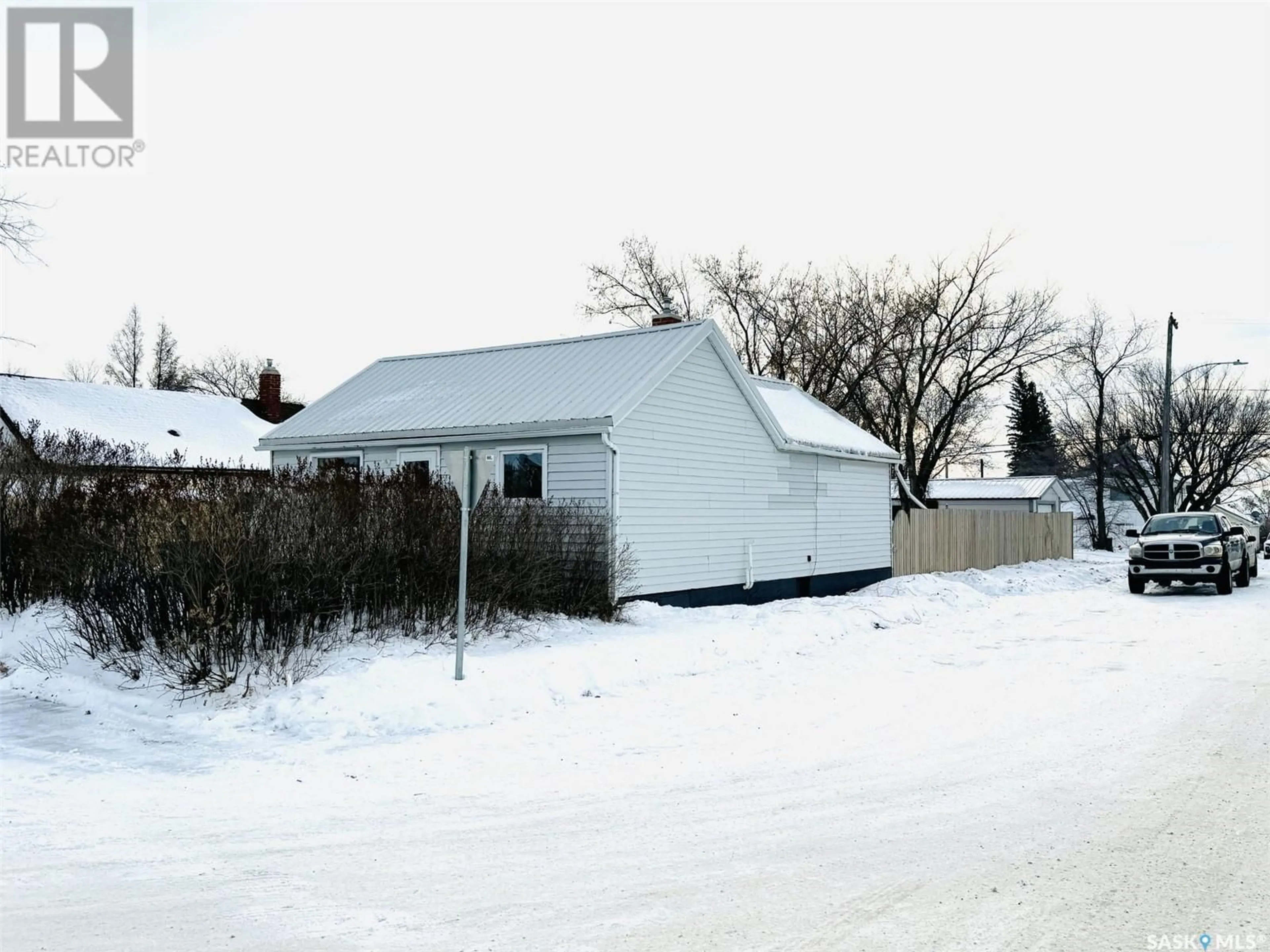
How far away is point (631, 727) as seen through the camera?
29.7 ft

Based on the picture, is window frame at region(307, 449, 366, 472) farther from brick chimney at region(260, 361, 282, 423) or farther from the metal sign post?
brick chimney at region(260, 361, 282, 423)

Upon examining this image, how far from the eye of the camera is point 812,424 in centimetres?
2289

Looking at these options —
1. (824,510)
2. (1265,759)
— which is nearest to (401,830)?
(1265,759)

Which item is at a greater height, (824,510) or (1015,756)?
(824,510)

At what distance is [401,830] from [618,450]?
9.82 metres

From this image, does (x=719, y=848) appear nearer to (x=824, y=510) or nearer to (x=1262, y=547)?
(x=824, y=510)

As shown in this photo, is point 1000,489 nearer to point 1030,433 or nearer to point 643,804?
point 1030,433

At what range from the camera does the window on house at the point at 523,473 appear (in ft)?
54.2

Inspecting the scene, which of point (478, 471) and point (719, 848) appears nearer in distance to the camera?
point (719, 848)

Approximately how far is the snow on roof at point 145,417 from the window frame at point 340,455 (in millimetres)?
11528

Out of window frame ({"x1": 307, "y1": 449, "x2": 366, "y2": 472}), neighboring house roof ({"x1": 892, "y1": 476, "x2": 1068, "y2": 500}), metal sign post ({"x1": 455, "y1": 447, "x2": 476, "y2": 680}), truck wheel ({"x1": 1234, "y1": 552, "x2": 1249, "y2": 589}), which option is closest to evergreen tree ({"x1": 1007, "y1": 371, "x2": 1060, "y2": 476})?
neighboring house roof ({"x1": 892, "y1": 476, "x2": 1068, "y2": 500})

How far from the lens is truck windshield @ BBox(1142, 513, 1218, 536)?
2361cm

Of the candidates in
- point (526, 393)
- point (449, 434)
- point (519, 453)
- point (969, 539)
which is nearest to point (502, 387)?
point (526, 393)

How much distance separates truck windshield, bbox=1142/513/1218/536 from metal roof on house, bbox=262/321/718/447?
12.8 metres
